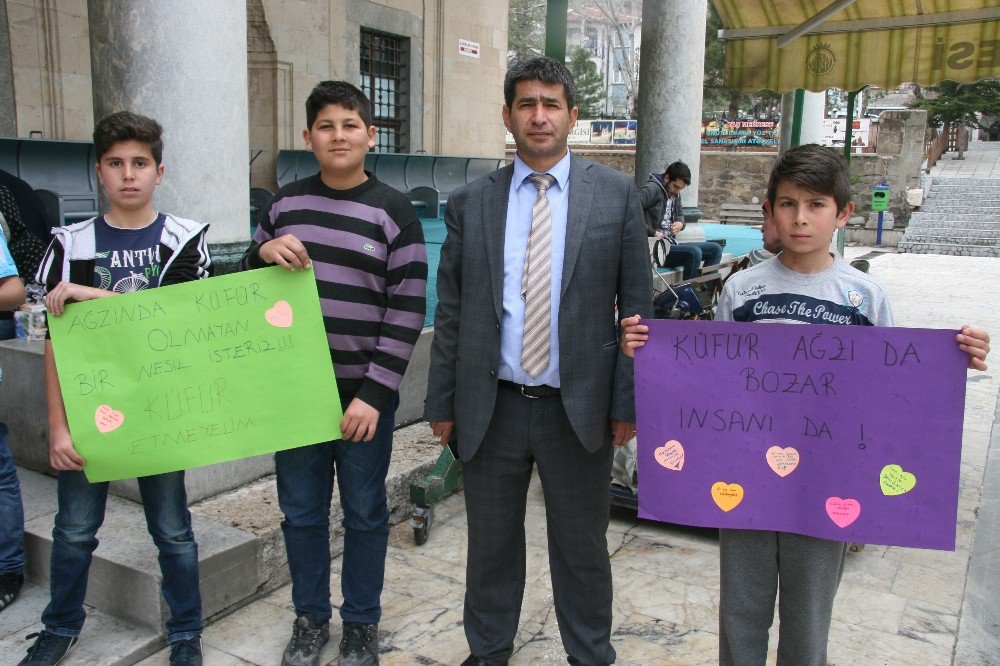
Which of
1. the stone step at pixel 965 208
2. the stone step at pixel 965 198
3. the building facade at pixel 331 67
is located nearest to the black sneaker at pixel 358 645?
the building facade at pixel 331 67

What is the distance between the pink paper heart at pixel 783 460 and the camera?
2.38 meters

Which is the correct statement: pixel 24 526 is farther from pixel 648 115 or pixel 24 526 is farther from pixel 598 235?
pixel 648 115

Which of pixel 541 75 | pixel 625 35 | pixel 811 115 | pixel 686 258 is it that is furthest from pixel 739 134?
pixel 625 35

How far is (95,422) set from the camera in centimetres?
269

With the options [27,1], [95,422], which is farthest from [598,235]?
[27,1]

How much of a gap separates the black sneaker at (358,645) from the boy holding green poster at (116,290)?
53 centimetres

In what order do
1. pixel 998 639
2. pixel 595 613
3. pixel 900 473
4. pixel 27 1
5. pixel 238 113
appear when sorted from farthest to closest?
1. pixel 27 1
2. pixel 238 113
3. pixel 998 639
4. pixel 595 613
5. pixel 900 473

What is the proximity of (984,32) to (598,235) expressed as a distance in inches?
216

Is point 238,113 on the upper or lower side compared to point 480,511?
upper

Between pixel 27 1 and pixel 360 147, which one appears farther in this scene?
pixel 27 1

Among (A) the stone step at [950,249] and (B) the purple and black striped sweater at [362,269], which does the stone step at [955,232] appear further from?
(B) the purple and black striped sweater at [362,269]

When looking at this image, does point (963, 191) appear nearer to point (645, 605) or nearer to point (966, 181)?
point (966, 181)

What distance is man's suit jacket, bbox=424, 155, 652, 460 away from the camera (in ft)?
8.63

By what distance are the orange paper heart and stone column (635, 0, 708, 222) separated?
703 cm
